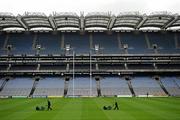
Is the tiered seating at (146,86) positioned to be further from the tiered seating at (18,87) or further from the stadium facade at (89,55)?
the tiered seating at (18,87)

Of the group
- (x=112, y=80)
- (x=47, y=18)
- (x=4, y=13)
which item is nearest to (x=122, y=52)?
(x=112, y=80)

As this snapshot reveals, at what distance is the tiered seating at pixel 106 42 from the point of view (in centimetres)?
7361

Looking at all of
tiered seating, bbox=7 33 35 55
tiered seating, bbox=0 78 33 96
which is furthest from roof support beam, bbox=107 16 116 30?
tiered seating, bbox=0 78 33 96

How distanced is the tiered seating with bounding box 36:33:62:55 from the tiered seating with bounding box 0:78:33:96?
928cm

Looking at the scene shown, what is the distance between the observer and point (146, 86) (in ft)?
216

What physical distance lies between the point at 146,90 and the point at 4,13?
3660 centimetres

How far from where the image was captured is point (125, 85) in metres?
66.8

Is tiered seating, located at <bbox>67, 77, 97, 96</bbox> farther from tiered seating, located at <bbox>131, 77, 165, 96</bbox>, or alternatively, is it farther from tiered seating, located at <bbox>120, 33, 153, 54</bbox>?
tiered seating, located at <bbox>120, 33, 153, 54</bbox>

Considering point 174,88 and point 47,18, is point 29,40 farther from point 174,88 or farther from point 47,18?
point 174,88

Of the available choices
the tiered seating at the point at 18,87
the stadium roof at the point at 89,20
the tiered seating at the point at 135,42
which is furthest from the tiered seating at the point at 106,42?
the tiered seating at the point at 18,87

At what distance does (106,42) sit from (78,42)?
25.7ft

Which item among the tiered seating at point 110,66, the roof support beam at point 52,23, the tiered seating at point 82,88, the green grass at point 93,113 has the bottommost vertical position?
the green grass at point 93,113

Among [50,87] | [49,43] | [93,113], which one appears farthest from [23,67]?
[93,113]

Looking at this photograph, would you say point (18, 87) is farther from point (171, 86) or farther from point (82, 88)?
point (171, 86)
